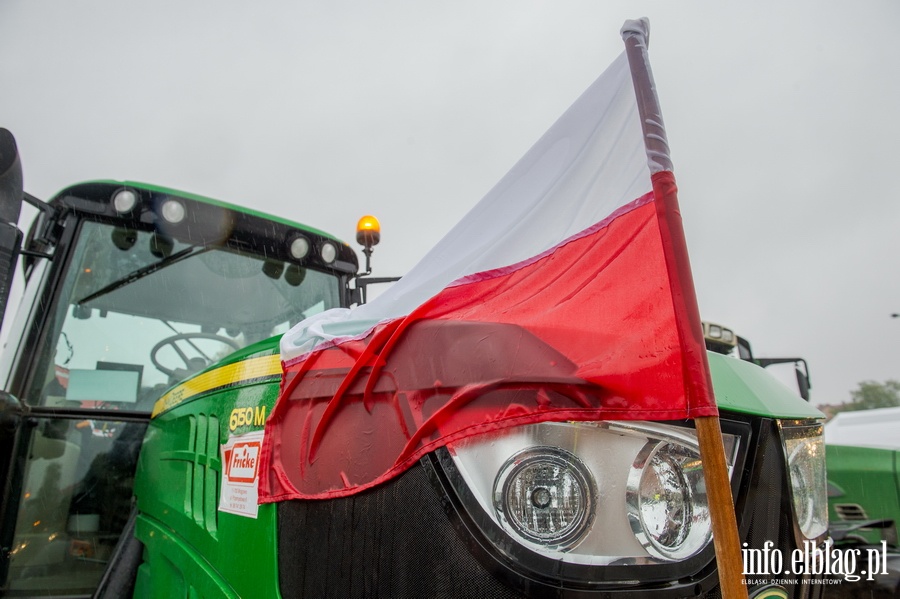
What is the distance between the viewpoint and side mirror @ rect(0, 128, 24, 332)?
1921 millimetres

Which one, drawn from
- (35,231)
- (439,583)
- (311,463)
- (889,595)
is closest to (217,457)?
(311,463)

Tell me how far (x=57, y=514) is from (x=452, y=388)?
8.00 feet

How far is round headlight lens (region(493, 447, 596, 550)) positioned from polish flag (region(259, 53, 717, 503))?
0.29ft

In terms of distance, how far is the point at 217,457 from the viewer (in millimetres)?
1945

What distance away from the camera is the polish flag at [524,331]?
1125 mm

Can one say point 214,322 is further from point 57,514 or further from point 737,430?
point 737,430

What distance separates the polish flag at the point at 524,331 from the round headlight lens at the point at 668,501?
157mm

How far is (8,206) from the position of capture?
198 cm

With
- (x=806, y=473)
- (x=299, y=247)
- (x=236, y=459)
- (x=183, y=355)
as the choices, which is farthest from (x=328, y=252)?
(x=806, y=473)

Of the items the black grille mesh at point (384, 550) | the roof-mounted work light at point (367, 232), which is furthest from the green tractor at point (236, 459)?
the roof-mounted work light at point (367, 232)

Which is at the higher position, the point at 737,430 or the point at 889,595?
the point at 737,430

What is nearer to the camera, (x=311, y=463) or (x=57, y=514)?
(x=311, y=463)

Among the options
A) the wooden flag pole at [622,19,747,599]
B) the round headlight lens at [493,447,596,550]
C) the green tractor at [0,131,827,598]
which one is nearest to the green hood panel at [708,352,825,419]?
the green tractor at [0,131,827,598]

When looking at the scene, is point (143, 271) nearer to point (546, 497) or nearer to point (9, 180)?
point (9, 180)
